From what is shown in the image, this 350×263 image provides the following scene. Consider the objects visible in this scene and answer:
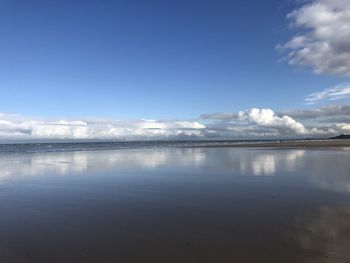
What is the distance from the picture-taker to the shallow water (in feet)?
24.6

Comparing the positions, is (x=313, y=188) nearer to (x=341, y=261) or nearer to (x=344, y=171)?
(x=344, y=171)

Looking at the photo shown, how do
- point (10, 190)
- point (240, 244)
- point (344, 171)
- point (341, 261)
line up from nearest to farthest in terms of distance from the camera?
point (341, 261) → point (240, 244) → point (10, 190) → point (344, 171)

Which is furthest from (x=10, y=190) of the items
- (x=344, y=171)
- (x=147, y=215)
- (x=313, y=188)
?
(x=344, y=171)

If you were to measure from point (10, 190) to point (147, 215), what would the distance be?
336 inches

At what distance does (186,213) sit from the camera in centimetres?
1102

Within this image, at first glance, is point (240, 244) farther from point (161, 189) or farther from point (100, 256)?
point (161, 189)

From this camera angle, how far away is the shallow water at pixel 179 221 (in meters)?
7.51

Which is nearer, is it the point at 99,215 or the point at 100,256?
the point at 100,256

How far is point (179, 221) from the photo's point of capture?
10.0 metres

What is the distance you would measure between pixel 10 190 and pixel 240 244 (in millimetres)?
12173

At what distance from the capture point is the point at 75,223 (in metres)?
10.1

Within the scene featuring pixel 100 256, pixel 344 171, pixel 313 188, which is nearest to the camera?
pixel 100 256

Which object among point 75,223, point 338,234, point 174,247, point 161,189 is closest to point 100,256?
point 174,247

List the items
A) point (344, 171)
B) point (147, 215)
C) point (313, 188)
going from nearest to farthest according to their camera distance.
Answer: point (147, 215) < point (313, 188) < point (344, 171)
